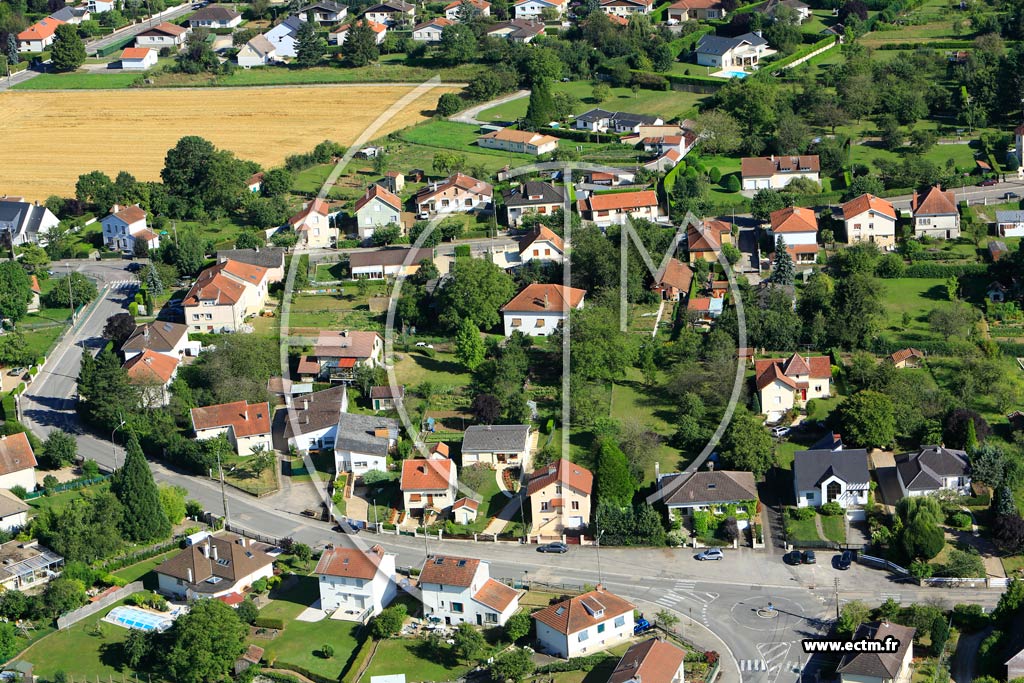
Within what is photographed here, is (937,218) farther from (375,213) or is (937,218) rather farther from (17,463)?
(17,463)

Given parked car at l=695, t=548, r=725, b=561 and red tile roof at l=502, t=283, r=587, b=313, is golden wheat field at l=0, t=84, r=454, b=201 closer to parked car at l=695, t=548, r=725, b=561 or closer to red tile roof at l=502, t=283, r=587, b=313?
red tile roof at l=502, t=283, r=587, b=313

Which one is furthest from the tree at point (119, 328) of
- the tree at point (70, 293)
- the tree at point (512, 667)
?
the tree at point (512, 667)

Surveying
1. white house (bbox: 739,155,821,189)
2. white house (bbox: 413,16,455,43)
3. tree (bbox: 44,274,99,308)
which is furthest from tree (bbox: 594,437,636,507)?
white house (bbox: 413,16,455,43)

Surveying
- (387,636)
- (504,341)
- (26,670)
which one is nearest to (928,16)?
(504,341)

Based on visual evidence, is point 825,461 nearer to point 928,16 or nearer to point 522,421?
point 522,421

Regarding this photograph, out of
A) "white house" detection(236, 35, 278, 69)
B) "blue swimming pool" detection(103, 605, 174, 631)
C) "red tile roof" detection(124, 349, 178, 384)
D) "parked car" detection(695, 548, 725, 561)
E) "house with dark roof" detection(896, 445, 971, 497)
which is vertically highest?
"white house" detection(236, 35, 278, 69)

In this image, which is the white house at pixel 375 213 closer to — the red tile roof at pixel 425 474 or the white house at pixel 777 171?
the white house at pixel 777 171
